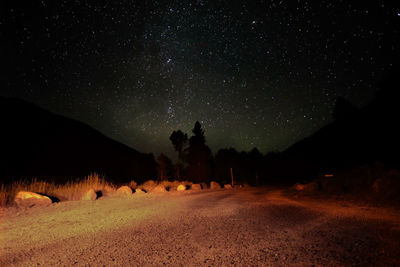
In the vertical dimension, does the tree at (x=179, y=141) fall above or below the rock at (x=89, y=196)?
above

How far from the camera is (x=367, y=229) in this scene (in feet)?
9.97

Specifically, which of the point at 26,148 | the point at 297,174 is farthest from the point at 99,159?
the point at 297,174

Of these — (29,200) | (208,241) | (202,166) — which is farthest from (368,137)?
(29,200)

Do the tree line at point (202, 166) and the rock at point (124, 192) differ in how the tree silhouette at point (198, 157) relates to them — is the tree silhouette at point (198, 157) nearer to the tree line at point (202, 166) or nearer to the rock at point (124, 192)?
the tree line at point (202, 166)

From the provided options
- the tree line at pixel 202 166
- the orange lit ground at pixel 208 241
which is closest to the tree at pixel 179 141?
the tree line at pixel 202 166

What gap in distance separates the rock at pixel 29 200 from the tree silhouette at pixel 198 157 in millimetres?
26561

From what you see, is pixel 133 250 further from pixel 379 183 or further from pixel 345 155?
pixel 345 155

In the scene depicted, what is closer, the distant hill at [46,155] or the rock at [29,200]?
the rock at [29,200]

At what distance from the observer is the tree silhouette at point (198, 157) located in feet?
105

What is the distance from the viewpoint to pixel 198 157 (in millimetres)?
32938

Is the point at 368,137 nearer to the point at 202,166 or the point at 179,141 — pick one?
the point at 202,166

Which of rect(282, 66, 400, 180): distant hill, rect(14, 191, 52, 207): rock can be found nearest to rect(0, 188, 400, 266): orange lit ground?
rect(14, 191, 52, 207): rock

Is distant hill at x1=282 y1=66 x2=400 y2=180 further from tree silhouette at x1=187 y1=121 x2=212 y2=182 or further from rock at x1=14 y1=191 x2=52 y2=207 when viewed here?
tree silhouette at x1=187 y1=121 x2=212 y2=182

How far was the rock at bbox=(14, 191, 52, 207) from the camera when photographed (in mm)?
5705
